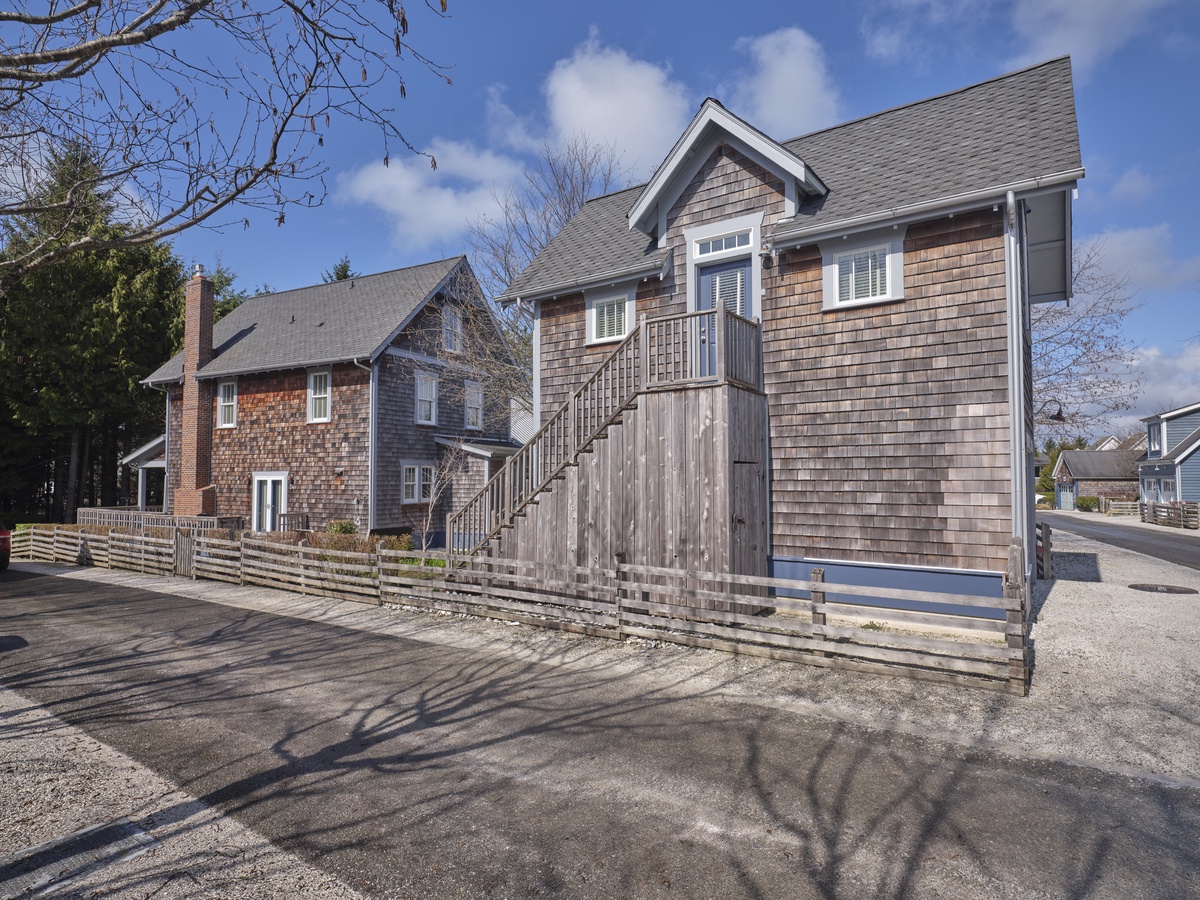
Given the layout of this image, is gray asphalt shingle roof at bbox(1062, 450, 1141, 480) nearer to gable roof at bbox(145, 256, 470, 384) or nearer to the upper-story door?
gable roof at bbox(145, 256, 470, 384)

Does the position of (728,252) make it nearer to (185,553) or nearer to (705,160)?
(705,160)

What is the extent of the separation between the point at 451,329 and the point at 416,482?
5.61 m

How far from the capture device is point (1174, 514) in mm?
33188

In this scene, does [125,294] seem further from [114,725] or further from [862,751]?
[862,751]

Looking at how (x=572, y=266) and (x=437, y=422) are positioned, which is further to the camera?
(x=437, y=422)

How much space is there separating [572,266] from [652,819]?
11628mm

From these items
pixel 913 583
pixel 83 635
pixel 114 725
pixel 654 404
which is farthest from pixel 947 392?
pixel 83 635

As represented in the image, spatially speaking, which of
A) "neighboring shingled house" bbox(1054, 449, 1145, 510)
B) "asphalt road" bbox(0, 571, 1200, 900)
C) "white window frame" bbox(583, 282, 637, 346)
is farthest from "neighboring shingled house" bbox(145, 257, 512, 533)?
"neighboring shingled house" bbox(1054, 449, 1145, 510)

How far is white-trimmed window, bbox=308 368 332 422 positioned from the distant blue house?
1671 inches

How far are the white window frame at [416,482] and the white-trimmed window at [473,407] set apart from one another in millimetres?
2594

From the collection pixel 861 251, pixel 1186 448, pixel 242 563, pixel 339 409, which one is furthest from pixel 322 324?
pixel 1186 448

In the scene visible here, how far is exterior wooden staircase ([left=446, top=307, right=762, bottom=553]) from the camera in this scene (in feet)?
33.5

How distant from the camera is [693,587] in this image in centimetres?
952

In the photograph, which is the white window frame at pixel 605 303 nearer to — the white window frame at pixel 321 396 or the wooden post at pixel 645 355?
the wooden post at pixel 645 355
